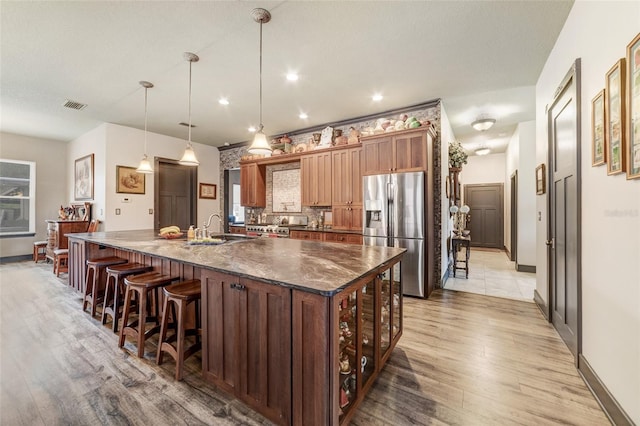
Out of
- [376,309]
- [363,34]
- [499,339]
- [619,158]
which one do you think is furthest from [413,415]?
[363,34]

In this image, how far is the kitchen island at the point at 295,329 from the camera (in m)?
1.27

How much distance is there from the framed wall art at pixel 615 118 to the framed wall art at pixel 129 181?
21.7 feet

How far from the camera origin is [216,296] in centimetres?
172

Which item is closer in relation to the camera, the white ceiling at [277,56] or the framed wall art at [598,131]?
the framed wall art at [598,131]

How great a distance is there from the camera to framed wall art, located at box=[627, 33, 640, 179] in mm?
1339

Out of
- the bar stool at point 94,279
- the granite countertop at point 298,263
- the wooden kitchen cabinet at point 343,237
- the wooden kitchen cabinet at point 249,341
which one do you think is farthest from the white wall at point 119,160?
the wooden kitchen cabinet at point 249,341

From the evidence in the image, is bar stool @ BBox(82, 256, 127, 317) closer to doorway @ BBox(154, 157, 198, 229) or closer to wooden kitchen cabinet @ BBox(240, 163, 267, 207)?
doorway @ BBox(154, 157, 198, 229)

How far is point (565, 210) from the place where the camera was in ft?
7.94

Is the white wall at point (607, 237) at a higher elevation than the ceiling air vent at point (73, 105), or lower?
lower

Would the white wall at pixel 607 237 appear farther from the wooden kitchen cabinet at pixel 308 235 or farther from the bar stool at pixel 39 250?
the bar stool at pixel 39 250

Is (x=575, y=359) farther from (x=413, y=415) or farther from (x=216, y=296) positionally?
(x=216, y=296)

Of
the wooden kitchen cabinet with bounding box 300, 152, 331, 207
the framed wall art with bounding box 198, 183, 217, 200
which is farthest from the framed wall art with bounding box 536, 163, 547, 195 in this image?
the framed wall art with bounding box 198, 183, 217, 200

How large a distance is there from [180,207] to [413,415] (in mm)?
6414

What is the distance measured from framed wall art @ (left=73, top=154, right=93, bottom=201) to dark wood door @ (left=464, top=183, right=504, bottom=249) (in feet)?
31.3
